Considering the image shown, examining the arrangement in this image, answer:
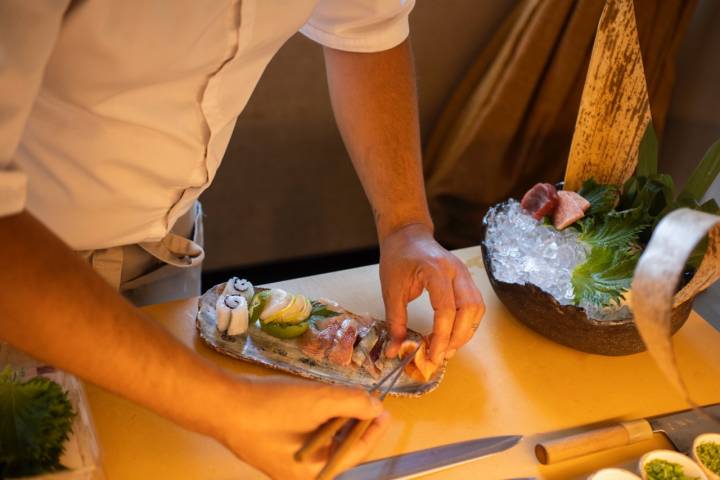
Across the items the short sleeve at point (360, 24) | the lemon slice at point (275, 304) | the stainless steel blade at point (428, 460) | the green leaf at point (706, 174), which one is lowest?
the stainless steel blade at point (428, 460)

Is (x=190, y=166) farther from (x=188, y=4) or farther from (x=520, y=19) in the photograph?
(x=520, y=19)

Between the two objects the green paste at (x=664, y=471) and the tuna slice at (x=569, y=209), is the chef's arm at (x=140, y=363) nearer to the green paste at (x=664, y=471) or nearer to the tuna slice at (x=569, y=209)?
the green paste at (x=664, y=471)

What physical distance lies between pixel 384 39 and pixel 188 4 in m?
0.48

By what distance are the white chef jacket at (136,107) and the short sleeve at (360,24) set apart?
0.18 metres

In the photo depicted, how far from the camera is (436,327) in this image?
3.59 feet

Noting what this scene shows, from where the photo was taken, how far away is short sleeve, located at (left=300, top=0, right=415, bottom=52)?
1218mm

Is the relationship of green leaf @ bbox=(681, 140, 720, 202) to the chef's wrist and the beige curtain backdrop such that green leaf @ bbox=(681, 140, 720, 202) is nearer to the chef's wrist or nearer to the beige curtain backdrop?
the chef's wrist

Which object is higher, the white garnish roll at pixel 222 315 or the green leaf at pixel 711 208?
the green leaf at pixel 711 208

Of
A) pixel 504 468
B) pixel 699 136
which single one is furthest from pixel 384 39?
pixel 699 136

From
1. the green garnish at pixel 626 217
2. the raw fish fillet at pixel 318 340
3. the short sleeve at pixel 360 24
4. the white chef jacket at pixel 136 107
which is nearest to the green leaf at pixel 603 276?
the green garnish at pixel 626 217

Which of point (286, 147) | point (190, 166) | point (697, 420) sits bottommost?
point (286, 147)

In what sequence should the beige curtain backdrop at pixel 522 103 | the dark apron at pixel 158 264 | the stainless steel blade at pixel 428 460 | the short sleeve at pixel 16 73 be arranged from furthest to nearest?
the beige curtain backdrop at pixel 522 103, the dark apron at pixel 158 264, the stainless steel blade at pixel 428 460, the short sleeve at pixel 16 73

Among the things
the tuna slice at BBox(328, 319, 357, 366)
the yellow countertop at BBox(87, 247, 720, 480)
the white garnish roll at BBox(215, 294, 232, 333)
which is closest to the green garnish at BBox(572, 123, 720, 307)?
the yellow countertop at BBox(87, 247, 720, 480)

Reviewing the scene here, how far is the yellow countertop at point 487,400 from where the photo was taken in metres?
0.96
